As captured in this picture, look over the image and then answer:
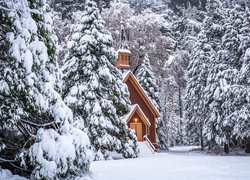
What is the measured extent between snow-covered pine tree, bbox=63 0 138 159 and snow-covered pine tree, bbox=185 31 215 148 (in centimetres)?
1334

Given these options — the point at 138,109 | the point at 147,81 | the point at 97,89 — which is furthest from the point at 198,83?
the point at 97,89

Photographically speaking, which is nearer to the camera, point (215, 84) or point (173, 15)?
point (215, 84)

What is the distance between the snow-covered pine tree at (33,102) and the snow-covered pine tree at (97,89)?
1139 cm

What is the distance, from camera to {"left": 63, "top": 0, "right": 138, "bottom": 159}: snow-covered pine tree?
73.2 ft

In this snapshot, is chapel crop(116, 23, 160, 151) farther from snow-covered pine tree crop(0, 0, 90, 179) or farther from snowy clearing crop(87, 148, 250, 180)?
snow-covered pine tree crop(0, 0, 90, 179)

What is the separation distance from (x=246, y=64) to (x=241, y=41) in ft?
7.97

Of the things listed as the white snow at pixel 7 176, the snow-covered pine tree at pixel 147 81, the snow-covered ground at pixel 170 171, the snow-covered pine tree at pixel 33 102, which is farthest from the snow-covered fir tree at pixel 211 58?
the white snow at pixel 7 176

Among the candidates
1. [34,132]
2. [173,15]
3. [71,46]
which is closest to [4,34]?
[34,132]

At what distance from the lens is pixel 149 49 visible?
145 feet

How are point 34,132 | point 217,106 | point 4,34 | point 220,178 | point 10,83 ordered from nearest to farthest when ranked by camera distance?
1. point 10,83
2. point 4,34
3. point 34,132
4. point 220,178
5. point 217,106

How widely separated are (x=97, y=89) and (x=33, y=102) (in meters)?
14.2

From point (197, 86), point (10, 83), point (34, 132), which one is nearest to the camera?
point (10, 83)

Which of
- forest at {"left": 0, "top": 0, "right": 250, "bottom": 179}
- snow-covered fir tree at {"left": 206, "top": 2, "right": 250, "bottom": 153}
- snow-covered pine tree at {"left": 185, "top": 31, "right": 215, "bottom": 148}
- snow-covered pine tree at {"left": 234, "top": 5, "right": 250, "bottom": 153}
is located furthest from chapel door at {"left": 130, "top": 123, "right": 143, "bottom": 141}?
snow-covered pine tree at {"left": 234, "top": 5, "right": 250, "bottom": 153}

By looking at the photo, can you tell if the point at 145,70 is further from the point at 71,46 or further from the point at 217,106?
the point at 71,46
